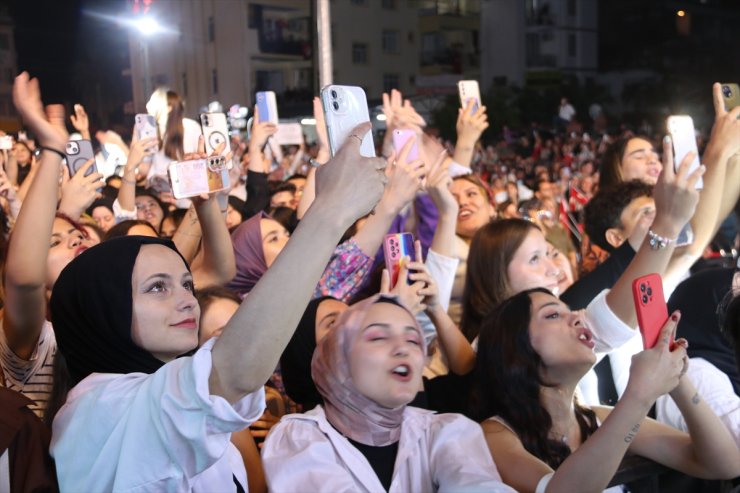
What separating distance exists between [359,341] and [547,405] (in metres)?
0.65

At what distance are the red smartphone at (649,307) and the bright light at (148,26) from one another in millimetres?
3984

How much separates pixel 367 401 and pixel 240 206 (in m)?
2.71

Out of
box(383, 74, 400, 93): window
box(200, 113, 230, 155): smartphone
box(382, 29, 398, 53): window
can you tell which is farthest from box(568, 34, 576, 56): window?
box(200, 113, 230, 155): smartphone

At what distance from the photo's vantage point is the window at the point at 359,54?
28.5 metres

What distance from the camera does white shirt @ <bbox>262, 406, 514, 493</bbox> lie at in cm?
219

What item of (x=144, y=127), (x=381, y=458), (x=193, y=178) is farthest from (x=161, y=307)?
(x=144, y=127)

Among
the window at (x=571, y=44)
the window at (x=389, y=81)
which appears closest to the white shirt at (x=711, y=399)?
the window at (x=389, y=81)

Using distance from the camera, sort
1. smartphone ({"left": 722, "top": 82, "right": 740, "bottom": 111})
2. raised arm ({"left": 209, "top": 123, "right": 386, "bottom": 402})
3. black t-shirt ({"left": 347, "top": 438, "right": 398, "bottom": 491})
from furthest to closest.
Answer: smartphone ({"left": 722, "top": 82, "right": 740, "bottom": 111}), black t-shirt ({"left": 347, "top": 438, "right": 398, "bottom": 491}), raised arm ({"left": 209, "top": 123, "right": 386, "bottom": 402})

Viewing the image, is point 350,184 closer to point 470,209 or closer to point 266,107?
point 470,209

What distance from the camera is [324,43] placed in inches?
171

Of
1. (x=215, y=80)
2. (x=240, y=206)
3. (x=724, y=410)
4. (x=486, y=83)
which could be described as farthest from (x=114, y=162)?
(x=486, y=83)

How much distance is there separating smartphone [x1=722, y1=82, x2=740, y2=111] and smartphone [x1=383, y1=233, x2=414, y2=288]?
1484 millimetres

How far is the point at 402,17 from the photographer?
31.3m

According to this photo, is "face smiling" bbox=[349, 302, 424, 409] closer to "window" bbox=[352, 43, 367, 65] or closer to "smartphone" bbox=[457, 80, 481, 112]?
"smartphone" bbox=[457, 80, 481, 112]
